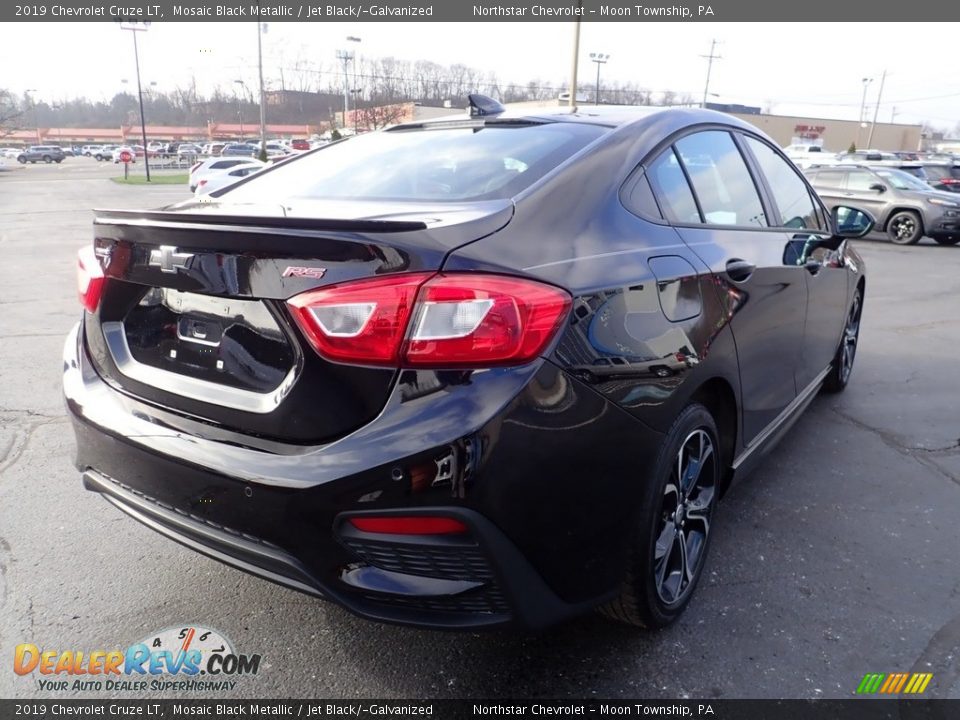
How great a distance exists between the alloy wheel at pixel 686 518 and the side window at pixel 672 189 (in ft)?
2.47

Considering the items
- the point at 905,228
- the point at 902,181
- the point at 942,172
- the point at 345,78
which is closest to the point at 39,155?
the point at 345,78

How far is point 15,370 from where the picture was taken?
5.20 meters

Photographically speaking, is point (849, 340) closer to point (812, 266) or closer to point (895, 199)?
point (812, 266)

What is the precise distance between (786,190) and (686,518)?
6.53ft

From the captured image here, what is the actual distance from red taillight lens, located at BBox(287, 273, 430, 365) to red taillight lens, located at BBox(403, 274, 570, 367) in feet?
0.11

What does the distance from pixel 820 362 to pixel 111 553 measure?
3611mm

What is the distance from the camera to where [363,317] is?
1723 mm

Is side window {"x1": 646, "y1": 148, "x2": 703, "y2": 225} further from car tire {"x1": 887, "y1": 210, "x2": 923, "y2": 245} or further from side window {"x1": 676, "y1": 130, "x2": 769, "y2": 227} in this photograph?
car tire {"x1": 887, "y1": 210, "x2": 923, "y2": 245}

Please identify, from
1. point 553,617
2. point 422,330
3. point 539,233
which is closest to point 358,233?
point 422,330

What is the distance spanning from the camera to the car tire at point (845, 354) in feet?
15.7

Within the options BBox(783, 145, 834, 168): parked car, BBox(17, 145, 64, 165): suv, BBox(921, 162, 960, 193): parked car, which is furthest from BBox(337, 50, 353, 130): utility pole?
BBox(921, 162, 960, 193): parked car

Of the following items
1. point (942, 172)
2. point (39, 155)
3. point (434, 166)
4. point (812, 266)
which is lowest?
point (39, 155)

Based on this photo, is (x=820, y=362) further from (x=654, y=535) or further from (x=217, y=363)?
(x=217, y=363)

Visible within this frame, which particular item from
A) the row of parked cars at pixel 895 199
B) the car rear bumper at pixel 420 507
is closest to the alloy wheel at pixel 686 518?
the car rear bumper at pixel 420 507
